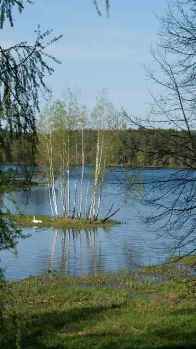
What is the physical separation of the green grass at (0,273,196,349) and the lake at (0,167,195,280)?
1.13 metres

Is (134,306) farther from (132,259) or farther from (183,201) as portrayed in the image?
(132,259)

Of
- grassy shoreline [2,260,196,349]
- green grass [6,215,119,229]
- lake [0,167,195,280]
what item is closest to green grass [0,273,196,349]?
grassy shoreline [2,260,196,349]

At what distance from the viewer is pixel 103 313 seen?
12.1 meters

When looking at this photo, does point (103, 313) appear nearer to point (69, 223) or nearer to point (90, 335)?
point (90, 335)

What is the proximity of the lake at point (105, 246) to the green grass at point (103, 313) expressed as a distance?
113 centimetres

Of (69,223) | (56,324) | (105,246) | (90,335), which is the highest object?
(90,335)

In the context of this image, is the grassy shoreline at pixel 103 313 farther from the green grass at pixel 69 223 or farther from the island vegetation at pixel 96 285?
the green grass at pixel 69 223

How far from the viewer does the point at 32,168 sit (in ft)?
14.9

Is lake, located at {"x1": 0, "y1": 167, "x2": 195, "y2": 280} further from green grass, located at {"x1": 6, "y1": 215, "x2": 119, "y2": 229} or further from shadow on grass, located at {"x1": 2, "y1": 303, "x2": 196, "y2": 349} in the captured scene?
shadow on grass, located at {"x1": 2, "y1": 303, "x2": 196, "y2": 349}

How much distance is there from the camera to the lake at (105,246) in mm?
11586

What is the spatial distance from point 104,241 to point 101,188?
1043 centimetres

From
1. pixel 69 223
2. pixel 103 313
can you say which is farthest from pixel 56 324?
pixel 69 223

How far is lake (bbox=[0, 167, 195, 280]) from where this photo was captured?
1159 centimetres

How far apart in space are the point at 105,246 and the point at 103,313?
1456cm
